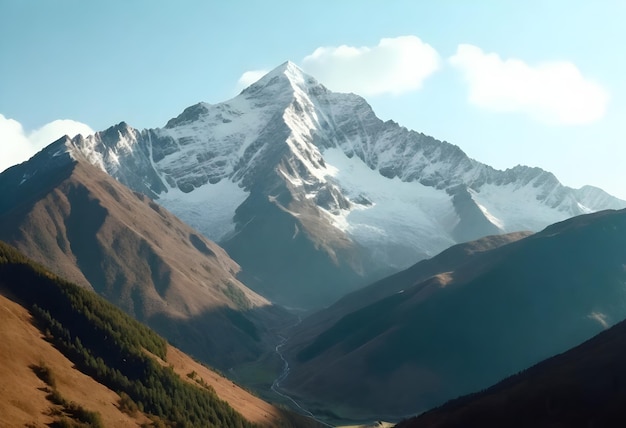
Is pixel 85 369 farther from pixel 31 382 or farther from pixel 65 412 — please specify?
pixel 65 412

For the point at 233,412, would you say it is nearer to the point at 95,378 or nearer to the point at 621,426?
the point at 95,378

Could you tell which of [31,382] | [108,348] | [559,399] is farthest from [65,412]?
[559,399]

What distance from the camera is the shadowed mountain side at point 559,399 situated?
116375mm

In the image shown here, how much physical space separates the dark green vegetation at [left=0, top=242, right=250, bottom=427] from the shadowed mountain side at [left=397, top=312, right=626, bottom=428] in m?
51.6

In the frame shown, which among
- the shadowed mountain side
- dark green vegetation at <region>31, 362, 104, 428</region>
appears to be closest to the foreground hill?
dark green vegetation at <region>31, 362, 104, 428</region>

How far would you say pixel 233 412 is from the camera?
181 meters

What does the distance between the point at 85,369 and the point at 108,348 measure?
52.7 feet

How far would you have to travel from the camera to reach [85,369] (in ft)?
500

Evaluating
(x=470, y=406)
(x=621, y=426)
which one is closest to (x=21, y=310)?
(x=470, y=406)

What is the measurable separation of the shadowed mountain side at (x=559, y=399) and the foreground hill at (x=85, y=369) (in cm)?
5377

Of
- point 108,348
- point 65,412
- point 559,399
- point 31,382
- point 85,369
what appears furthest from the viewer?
point 108,348

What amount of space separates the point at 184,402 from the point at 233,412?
16.6 meters

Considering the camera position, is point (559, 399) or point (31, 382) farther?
point (31, 382)

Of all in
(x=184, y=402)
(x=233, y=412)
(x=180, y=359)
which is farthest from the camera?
(x=180, y=359)
